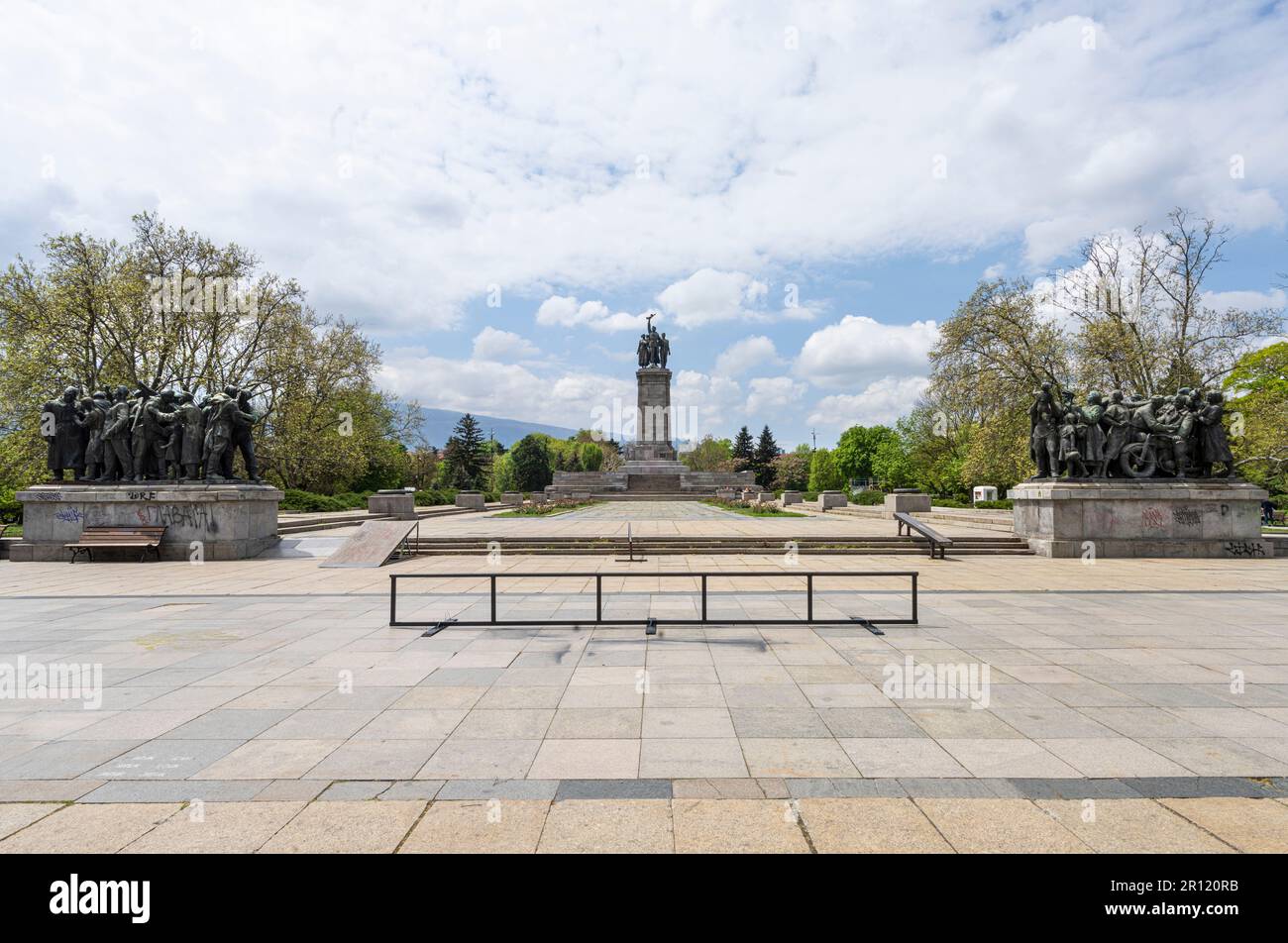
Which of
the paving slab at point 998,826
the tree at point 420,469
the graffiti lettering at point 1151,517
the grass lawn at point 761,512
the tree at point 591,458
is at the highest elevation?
the tree at point 591,458

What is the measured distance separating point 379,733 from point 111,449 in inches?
705

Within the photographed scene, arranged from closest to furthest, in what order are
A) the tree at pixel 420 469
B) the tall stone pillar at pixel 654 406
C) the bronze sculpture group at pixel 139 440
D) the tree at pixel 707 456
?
the bronze sculpture group at pixel 139 440 → the tree at pixel 420 469 → the tall stone pillar at pixel 654 406 → the tree at pixel 707 456

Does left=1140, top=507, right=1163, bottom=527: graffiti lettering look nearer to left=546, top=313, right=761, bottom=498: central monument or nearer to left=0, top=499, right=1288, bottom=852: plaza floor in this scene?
left=0, top=499, right=1288, bottom=852: plaza floor

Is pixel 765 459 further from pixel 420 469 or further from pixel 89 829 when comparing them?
pixel 89 829

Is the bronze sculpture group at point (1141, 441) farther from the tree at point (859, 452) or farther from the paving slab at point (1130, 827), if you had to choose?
the tree at point (859, 452)

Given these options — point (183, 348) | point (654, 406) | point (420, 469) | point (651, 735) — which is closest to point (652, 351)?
point (654, 406)

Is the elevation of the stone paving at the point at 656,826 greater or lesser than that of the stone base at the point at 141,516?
lesser

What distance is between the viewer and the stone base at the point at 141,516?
56.2 feet

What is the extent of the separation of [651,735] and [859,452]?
91.2 m

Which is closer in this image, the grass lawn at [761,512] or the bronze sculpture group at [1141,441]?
the bronze sculpture group at [1141,441]

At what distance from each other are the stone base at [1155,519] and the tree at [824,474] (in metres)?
71.3

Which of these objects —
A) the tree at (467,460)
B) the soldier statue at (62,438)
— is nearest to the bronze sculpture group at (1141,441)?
the soldier statue at (62,438)

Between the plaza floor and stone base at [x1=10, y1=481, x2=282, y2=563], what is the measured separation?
8.00 m

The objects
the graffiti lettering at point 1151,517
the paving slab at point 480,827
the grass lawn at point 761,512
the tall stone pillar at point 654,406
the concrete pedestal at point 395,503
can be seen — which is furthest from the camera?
the tall stone pillar at point 654,406
